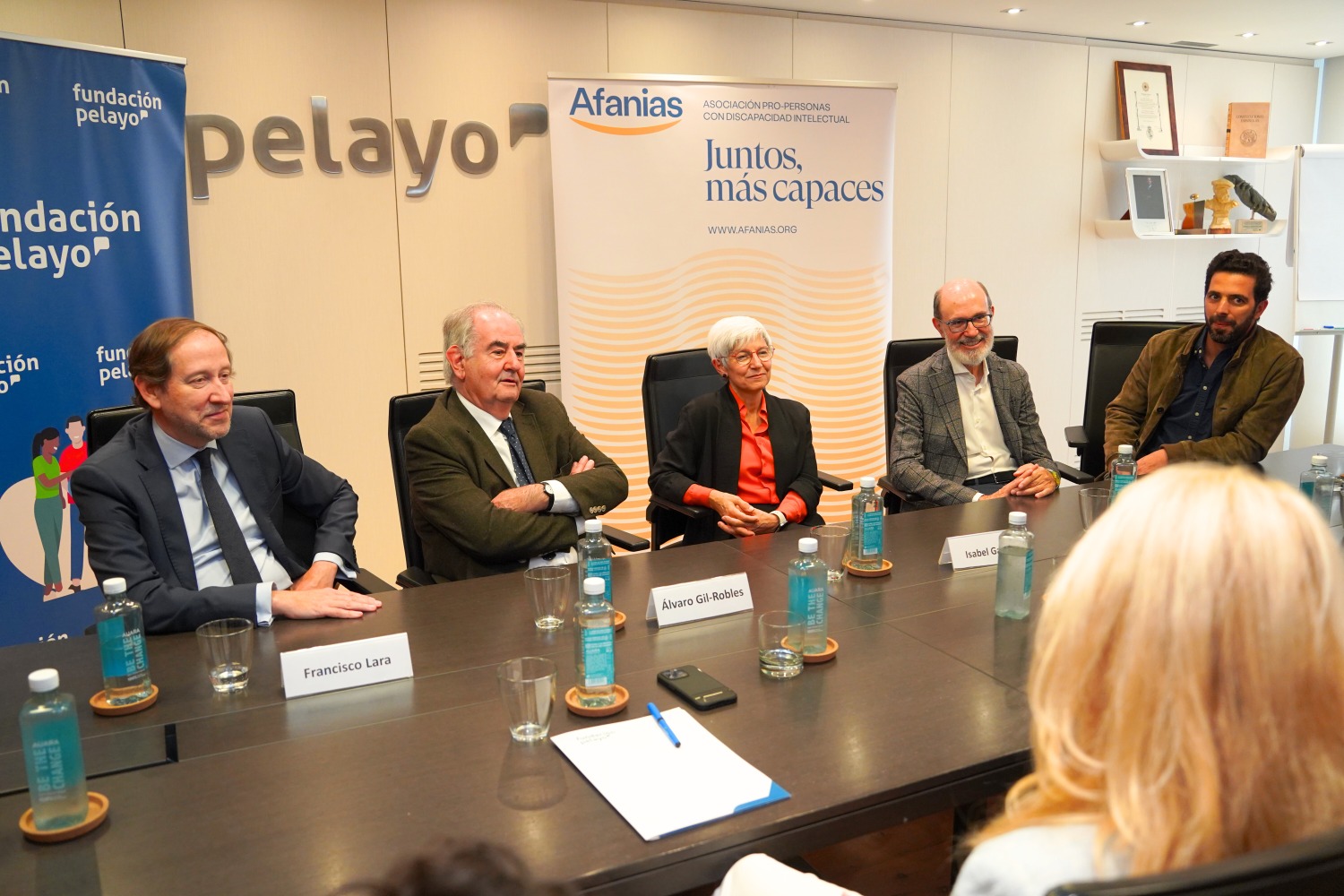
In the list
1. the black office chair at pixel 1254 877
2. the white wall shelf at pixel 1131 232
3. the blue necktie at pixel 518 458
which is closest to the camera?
the black office chair at pixel 1254 877

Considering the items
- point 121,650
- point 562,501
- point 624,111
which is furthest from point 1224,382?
point 121,650

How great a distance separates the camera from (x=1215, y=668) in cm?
80

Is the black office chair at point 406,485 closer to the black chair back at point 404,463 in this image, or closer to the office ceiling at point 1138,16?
the black chair back at point 404,463

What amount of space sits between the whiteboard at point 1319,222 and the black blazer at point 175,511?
19.4ft

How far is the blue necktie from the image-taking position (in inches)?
116

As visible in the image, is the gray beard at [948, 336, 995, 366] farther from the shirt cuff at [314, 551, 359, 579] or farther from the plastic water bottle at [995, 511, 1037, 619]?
the shirt cuff at [314, 551, 359, 579]

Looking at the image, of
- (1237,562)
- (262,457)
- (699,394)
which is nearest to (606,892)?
(1237,562)

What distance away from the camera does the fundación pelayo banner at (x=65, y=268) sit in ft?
10.4

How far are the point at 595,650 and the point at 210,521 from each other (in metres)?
1.23

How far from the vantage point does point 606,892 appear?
1.25 metres

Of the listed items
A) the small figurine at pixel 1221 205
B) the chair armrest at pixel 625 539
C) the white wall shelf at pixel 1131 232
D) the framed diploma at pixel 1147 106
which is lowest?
the chair armrest at pixel 625 539

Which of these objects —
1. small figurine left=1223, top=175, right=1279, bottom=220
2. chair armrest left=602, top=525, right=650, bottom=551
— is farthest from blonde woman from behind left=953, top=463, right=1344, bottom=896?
small figurine left=1223, top=175, right=1279, bottom=220

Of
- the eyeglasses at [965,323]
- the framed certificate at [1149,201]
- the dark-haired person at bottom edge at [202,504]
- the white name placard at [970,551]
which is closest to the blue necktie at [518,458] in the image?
the dark-haired person at bottom edge at [202,504]

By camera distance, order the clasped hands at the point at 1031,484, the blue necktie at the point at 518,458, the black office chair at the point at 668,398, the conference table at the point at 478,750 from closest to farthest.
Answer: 1. the conference table at the point at 478,750
2. the blue necktie at the point at 518,458
3. the clasped hands at the point at 1031,484
4. the black office chair at the point at 668,398
